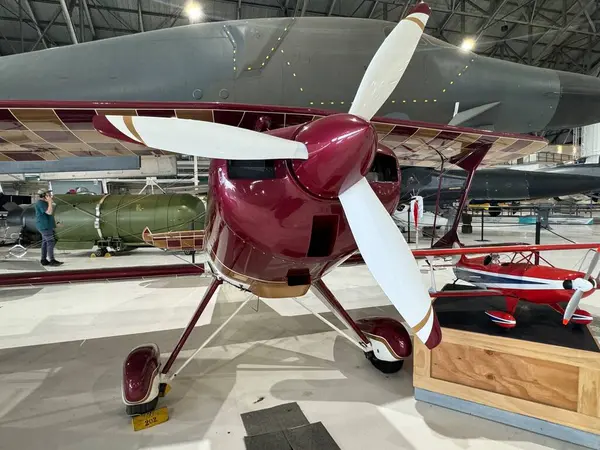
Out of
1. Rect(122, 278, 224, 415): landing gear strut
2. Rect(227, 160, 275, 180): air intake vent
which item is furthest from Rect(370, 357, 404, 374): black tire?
Answer: Rect(227, 160, 275, 180): air intake vent

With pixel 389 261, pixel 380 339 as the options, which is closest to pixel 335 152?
pixel 389 261

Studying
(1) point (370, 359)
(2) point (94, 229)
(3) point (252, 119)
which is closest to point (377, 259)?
(3) point (252, 119)

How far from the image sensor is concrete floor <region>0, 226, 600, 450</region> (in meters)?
2.14

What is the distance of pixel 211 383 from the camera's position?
9.28ft

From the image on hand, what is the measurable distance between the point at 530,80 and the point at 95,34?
1706 cm

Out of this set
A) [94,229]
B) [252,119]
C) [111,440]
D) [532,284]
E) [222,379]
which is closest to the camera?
[111,440]

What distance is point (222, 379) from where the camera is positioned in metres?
2.89

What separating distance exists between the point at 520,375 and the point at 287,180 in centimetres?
193

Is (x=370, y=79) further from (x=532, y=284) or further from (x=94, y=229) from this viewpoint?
(x=94, y=229)

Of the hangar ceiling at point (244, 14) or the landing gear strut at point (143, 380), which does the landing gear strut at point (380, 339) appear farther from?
the hangar ceiling at point (244, 14)

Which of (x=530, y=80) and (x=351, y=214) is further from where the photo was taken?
(x=530, y=80)

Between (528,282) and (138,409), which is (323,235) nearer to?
(138,409)

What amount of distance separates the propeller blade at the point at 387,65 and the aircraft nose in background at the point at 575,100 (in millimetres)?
4370

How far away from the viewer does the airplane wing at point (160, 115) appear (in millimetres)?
2168
